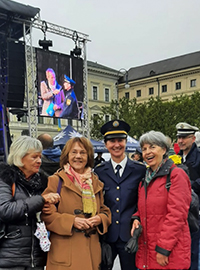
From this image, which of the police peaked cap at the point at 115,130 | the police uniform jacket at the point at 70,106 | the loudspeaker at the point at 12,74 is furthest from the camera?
the police uniform jacket at the point at 70,106

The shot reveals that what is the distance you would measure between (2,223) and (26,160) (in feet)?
1.82

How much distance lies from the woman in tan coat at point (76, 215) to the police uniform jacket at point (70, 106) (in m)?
14.0

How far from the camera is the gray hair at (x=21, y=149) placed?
240cm

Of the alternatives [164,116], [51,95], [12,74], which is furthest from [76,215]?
[164,116]

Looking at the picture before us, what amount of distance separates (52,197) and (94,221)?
0.43m

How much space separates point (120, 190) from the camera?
2.74 m

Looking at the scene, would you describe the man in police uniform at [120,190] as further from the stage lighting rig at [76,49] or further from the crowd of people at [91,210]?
the stage lighting rig at [76,49]

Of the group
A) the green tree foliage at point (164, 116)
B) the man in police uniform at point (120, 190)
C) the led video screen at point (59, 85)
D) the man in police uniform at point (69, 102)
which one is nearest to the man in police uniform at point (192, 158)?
the man in police uniform at point (120, 190)

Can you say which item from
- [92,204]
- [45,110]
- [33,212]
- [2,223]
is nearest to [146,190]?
[92,204]

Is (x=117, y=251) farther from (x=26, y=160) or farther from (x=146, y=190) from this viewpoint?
(x=26, y=160)

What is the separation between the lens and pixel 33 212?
2209 mm

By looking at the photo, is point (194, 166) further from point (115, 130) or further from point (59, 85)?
point (59, 85)

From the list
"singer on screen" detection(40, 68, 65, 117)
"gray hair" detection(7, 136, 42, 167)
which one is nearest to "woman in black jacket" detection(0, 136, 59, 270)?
"gray hair" detection(7, 136, 42, 167)

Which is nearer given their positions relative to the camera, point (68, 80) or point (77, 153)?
point (77, 153)
